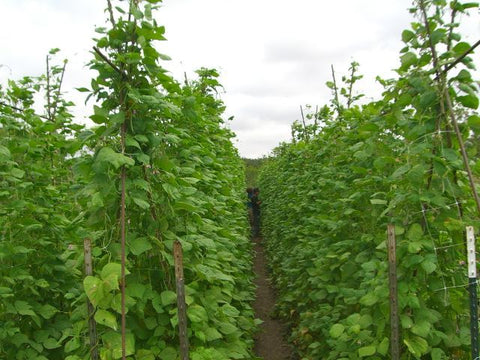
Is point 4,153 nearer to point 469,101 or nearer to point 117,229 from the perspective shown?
point 117,229

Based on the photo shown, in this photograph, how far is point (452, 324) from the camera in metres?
2.46

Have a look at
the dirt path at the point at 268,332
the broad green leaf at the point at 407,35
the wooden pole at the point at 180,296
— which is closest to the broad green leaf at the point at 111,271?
the wooden pole at the point at 180,296

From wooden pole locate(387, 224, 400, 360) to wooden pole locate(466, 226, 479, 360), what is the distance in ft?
1.29

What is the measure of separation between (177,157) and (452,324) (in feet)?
7.88

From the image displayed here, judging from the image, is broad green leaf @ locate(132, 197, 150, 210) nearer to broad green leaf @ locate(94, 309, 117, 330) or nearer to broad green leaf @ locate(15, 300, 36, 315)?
broad green leaf @ locate(94, 309, 117, 330)

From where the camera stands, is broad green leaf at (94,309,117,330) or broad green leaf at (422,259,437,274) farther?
broad green leaf at (422,259,437,274)

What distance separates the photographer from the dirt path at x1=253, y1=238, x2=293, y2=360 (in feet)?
16.0

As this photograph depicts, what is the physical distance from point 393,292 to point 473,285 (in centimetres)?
44

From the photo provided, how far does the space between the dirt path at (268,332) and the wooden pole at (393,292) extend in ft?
8.71

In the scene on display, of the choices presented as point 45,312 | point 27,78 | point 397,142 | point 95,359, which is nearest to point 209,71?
point 27,78

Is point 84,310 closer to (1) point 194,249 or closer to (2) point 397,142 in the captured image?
(1) point 194,249

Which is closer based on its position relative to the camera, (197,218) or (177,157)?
(197,218)

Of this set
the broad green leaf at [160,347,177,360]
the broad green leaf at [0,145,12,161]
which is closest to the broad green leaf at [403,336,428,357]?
the broad green leaf at [160,347,177,360]

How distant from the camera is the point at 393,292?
90.8 inches
